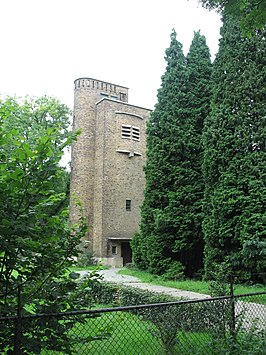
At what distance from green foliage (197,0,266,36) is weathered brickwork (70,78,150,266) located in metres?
23.0

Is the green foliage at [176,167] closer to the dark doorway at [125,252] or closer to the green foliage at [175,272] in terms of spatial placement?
the green foliage at [175,272]

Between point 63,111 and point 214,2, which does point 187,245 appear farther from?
point 63,111

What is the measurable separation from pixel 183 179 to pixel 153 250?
4111mm

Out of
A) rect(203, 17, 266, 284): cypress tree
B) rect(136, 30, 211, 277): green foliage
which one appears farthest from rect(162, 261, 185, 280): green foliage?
rect(203, 17, 266, 284): cypress tree

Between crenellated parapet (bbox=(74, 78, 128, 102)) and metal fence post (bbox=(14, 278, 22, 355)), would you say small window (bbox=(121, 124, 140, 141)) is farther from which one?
metal fence post (bbox=(14, 278, 22, 355))

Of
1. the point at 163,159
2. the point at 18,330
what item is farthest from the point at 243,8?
the point at 163,159

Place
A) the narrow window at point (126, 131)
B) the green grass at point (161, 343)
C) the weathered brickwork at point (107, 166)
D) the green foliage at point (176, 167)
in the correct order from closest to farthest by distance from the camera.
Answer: the green grass at point (161, 343) < the green foliage at point (176, 167) < the weathered brickwork at point (107, 166) < the narrow window at point (126, 131)

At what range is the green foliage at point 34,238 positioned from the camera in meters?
2.98

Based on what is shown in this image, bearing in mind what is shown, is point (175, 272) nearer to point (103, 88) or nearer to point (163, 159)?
point (163, 159)

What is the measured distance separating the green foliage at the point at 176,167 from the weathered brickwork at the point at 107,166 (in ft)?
24.8

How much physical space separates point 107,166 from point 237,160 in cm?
1650

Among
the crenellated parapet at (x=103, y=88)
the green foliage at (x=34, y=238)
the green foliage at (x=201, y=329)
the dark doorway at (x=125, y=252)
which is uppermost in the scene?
the crenellated parapet at (x=103, y=88)

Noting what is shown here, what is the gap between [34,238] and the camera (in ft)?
10.3

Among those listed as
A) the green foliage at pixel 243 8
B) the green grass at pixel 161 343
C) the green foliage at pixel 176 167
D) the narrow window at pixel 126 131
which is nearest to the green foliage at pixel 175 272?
the green foliage at pixel 176 167
